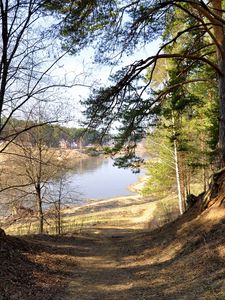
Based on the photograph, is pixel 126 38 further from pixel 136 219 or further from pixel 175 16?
pixel 136 219

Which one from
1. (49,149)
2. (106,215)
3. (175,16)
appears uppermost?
(175,16)

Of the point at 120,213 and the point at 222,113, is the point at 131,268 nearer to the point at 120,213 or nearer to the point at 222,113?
the point at 222,113

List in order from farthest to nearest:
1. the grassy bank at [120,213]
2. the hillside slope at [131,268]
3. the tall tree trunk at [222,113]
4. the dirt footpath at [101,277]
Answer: the grassy bank at [120,213], the tall tree trunk at [222,113], the dirt footpath at [101,277], the hillside slope at [131,268]

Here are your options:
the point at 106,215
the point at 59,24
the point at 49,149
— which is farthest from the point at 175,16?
the point at 106,215

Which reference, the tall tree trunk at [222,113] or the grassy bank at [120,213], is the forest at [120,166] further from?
the grassy bank at [120,213]

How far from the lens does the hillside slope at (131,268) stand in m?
6.37

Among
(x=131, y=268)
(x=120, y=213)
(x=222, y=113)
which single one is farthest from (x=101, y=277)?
(x=120, y=213)

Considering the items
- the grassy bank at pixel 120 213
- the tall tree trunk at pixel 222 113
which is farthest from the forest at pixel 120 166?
the grassy bank at pixel 120 213

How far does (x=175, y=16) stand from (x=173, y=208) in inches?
721

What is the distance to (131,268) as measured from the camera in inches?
356

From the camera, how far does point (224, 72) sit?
35.6 ft

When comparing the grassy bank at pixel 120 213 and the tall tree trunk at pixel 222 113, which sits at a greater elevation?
the tall tree trunk at pixel 222 113

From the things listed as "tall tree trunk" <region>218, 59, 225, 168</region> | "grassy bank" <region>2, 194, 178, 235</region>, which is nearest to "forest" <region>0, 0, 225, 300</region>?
"tall tree trunk" <region>218, 59, 225, 168</region>

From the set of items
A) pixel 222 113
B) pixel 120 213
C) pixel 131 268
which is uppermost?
Answer: pixel 222 113
